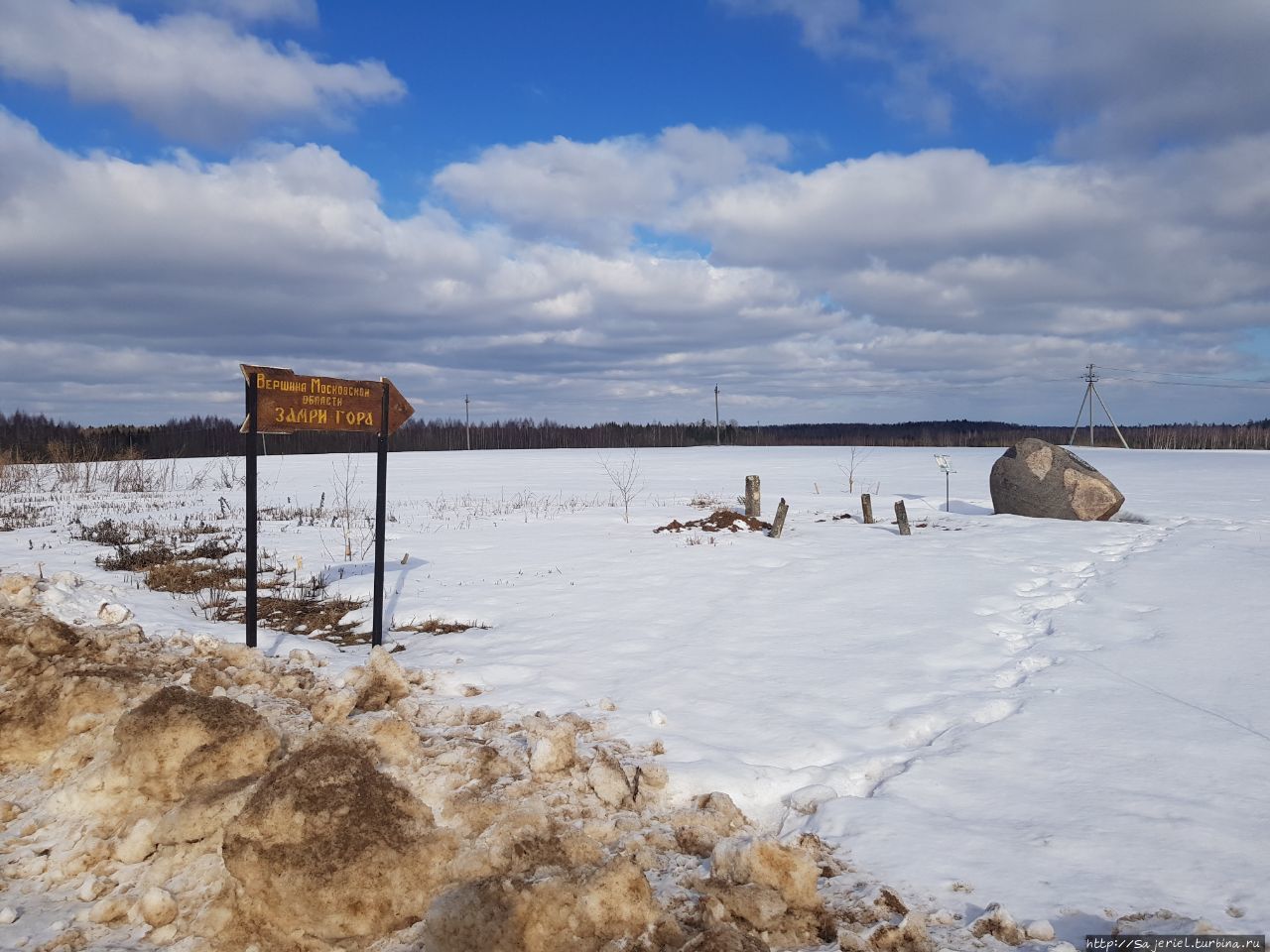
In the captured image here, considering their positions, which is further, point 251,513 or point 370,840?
point 251,513

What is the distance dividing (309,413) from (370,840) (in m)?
3.88

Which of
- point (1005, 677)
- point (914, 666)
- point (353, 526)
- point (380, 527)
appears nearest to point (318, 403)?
point (380, 527)

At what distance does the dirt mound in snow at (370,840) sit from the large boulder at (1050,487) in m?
13.5

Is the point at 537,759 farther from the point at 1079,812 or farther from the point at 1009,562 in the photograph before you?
the point at 1009,562

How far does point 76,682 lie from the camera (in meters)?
5.14

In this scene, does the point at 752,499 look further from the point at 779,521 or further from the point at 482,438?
the point at 482,438

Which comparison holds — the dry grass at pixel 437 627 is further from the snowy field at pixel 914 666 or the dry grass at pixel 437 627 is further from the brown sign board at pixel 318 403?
the brown sign board at pixel 318 403

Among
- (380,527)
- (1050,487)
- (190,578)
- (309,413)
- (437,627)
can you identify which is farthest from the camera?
(1050,487)

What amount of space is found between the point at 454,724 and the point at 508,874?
72.5 inches

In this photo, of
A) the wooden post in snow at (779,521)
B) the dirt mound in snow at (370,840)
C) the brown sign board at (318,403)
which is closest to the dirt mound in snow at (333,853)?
the dirt mound in snow at (370,840)

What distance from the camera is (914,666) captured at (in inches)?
253

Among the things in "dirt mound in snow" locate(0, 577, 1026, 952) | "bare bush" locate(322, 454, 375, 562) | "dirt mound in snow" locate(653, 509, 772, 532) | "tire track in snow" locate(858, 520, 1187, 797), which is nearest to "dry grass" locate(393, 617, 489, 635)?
"dirt mound in snow" locate(0, 577, 1026, 952)

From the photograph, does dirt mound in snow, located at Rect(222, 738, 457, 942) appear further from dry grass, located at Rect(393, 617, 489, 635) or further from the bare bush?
the bare bush

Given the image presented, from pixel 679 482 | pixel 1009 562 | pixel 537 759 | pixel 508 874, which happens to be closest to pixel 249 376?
pixel 537 759
